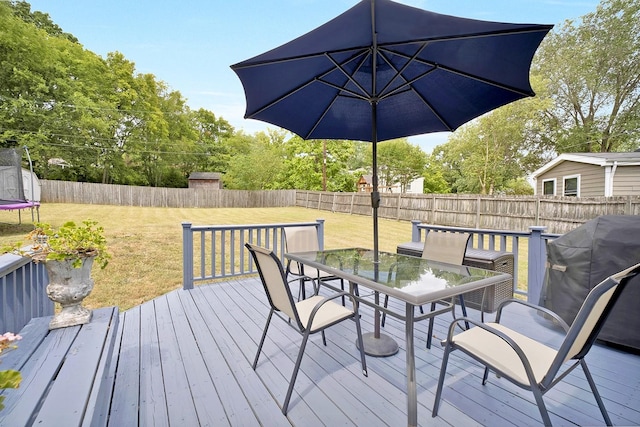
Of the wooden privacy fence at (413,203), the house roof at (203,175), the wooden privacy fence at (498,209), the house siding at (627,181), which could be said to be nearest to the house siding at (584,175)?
the house siding at (627,181)

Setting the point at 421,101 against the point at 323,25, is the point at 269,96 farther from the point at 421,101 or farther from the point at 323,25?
the point at 421,101

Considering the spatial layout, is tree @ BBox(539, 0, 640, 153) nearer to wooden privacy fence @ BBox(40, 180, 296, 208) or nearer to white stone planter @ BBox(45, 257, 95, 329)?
wooden privacy fence @ BBox(40, 180, 296, 208)

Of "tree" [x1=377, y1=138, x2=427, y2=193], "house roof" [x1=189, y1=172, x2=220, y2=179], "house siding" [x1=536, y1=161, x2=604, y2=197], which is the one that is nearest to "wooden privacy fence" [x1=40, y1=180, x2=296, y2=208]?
"house roof" [x1=189, y1=172, x2=220, y2=179]

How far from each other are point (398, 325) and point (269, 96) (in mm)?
2422

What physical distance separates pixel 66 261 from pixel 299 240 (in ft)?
7.53

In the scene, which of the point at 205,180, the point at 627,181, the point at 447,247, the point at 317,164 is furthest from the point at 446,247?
the point at 205,180

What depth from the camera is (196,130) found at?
1182 inches

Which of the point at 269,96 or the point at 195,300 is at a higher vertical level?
the point at 269,96

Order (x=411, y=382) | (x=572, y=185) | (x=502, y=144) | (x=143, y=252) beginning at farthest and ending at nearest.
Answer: (x=502, y=144), (x=572, y=185), (x=143, y=252), (x=411, y=382)

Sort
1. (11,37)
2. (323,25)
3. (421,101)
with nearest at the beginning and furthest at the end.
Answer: (323,25), (421,101), (11,37)

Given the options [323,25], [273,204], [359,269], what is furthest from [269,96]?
[273,204]

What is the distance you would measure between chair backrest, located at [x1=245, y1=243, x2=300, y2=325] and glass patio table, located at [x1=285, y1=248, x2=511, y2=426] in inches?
16.0

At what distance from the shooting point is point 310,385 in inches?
76.6

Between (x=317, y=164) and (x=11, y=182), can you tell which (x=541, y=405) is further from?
(x=317, y=164)
